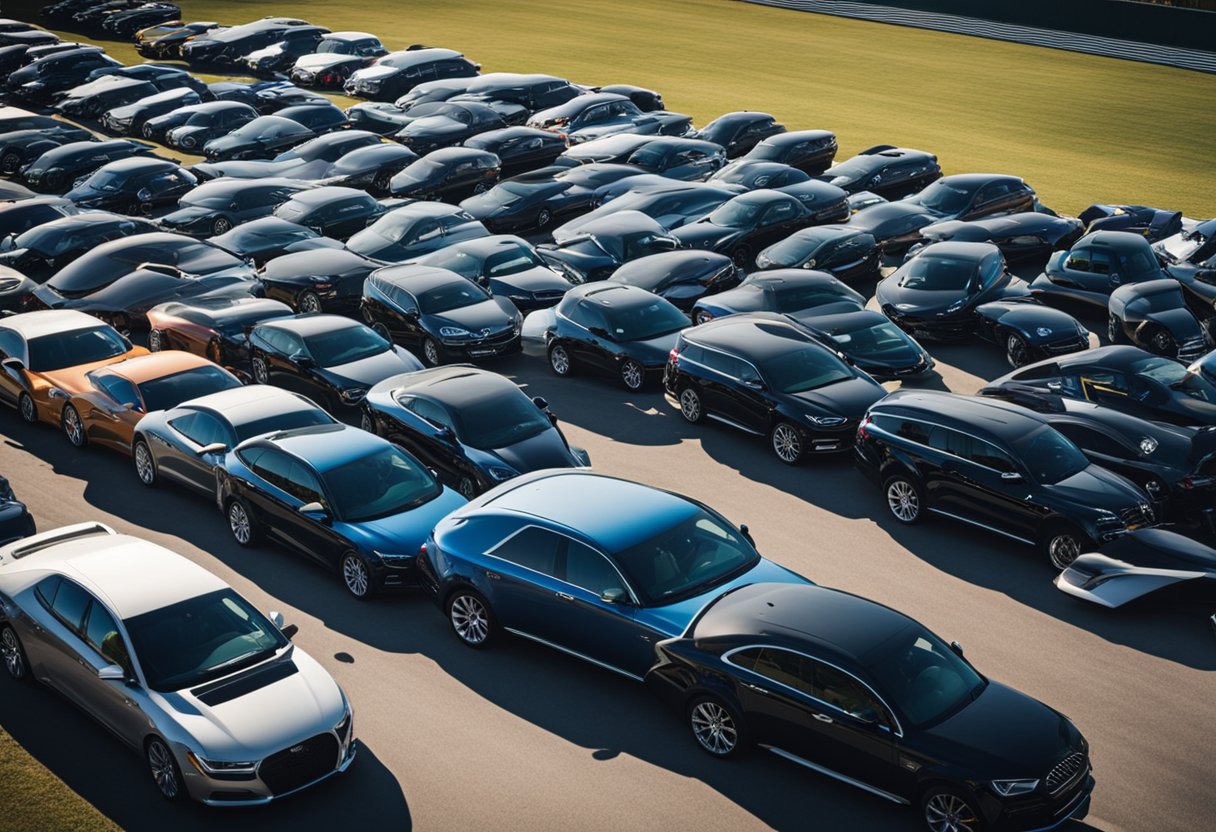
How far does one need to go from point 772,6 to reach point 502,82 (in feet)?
111

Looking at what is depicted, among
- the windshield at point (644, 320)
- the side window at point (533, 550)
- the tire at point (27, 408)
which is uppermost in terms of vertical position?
the side window at point (533, 550)

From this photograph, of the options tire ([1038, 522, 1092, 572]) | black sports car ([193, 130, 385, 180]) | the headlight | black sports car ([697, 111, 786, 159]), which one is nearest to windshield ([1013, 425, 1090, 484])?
tire ([1038, 522, 1092, 572])

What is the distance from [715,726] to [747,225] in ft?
53.5

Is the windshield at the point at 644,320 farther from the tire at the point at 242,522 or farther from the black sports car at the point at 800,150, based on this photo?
the black sports car at the point at 800,150

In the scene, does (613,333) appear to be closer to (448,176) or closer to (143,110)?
(448,176)

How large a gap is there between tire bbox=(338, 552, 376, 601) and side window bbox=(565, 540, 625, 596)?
8.47 feet

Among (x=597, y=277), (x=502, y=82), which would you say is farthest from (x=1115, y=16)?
(x=597, y=277)

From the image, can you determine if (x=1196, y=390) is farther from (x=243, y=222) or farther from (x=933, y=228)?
(x=243, y=222)

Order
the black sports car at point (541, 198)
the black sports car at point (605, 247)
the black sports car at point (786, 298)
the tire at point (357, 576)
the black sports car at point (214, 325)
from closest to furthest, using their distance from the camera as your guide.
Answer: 1. the tire at point (357, 576)
2. the black sports car at point (214, 325)
3. the black sports car at point (786, 298)
4. the black sports car at point (605, 247)
5. the black sports car at point (541, 198)

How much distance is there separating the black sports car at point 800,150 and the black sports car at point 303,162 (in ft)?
33.3

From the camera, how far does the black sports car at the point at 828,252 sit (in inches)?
928

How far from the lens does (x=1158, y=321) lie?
2078 centimetres

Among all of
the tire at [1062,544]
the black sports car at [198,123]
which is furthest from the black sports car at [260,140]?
the tire at [1062,544]

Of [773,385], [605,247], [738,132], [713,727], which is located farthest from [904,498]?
[738,132]
